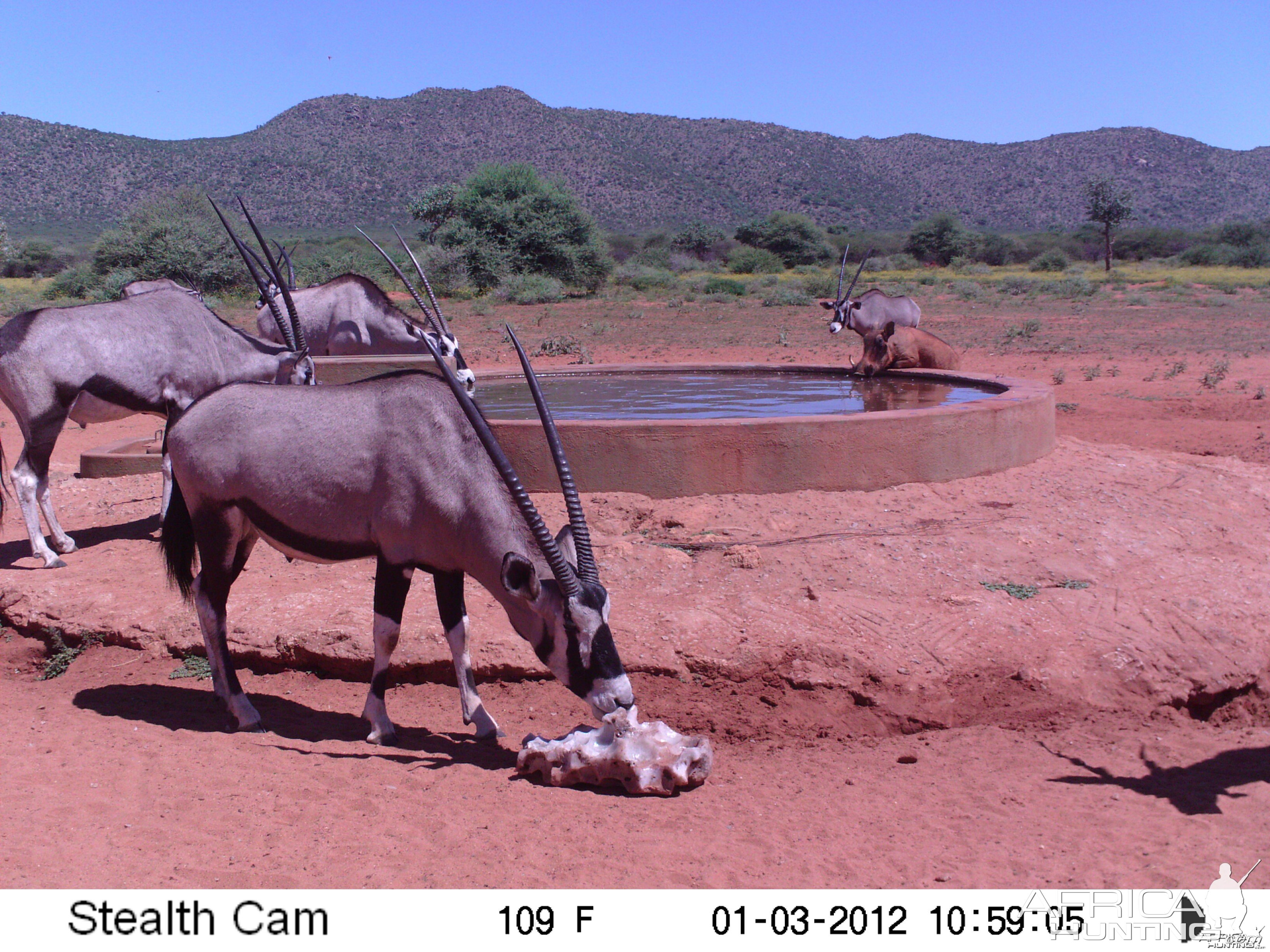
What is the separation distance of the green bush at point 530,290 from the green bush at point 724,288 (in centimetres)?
464

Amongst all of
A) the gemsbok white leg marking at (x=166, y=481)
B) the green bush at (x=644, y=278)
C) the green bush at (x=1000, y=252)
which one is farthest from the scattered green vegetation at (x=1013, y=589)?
the green bush at (x=1000, y=252)

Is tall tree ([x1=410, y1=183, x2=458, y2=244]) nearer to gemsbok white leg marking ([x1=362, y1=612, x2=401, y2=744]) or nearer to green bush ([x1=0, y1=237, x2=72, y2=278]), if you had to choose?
green bush ([x1=0, y1=237, x2=72, y2=278])

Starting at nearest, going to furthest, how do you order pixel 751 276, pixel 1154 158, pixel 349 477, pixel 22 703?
1. pixel 349 477
2. pixel 22 703
3. pixel 751 276
4. pixel 1154 158

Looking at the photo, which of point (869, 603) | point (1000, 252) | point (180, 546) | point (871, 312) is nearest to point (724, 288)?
point (871, 312)

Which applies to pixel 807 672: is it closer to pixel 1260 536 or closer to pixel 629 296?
pixel 1260 536

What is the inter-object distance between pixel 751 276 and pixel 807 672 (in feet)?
130

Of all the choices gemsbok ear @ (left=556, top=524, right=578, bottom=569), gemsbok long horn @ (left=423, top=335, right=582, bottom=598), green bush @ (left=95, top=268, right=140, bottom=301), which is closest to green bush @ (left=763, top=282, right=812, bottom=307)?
green bush @ (left=95, top=268, right=140, bottom=301)

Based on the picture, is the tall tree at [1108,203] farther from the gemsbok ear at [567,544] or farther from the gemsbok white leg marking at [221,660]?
the gemsbok white leg marking at [221,660]

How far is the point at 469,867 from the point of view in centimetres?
297

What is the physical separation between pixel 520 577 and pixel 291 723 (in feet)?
5.30

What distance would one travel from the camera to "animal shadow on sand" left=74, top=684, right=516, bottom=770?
3938 millimetres

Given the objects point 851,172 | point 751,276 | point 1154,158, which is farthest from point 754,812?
point 1154,158

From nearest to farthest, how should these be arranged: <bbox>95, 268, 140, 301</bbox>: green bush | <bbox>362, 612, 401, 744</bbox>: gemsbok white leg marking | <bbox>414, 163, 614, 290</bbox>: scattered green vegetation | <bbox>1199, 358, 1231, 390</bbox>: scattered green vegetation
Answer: <bbox>362, 612, 401, 744</bbox>: gemsbok white leg marking
<bbox>1199, 358, 1231, 390</bbox>: scattered green vegetation
<bbox>95, 268, 140, 301</bbox>: green bush
<bbox>414, 163, 614, 290</bbox>: scattered green vegetation

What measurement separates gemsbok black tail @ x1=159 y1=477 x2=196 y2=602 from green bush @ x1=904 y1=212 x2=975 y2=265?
4749cm
